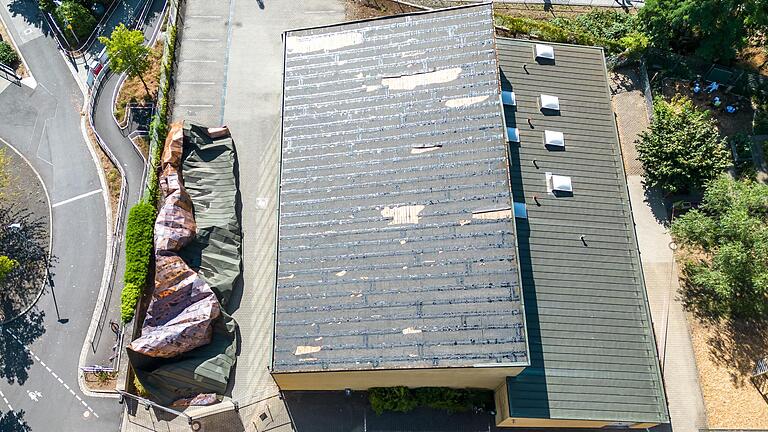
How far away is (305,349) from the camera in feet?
92.3

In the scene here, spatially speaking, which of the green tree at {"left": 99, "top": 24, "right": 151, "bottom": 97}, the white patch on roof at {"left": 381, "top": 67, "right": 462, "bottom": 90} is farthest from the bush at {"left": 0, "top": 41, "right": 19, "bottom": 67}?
the white patch on roof at {"left": 381, "top": 67, "right": 462, "bottom": 90}

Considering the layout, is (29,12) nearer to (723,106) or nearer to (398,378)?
(398,378)

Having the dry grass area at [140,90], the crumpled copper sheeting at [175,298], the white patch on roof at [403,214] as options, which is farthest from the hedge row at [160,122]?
the white patch on roof at [403,214]

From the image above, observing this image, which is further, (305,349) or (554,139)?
(554,139)

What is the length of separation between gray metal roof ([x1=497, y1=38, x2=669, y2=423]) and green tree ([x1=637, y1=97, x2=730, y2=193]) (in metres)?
4.09

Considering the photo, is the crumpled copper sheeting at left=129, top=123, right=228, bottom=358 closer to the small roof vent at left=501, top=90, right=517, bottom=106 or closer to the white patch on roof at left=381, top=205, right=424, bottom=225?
the white patch on roof at left=381, top=205, right=424, bottom=225

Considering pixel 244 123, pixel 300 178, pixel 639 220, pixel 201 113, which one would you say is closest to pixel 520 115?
pixel 639 220

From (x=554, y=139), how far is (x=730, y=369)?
19527mm

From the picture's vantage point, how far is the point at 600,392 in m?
29.8

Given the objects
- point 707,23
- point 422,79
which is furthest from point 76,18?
point 707,23

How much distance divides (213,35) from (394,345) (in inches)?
1336

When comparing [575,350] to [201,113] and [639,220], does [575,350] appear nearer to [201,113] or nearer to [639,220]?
[639,220]

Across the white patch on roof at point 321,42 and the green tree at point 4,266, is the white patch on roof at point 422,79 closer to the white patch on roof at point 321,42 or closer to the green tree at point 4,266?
the white patch on roof at point 321,42

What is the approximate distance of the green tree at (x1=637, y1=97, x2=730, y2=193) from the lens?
3662 cm
